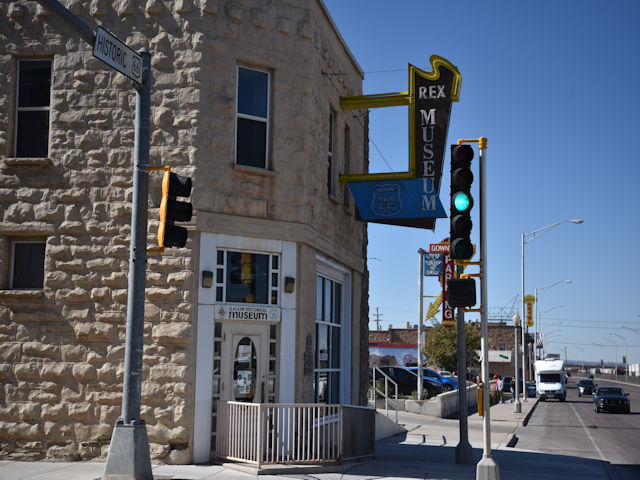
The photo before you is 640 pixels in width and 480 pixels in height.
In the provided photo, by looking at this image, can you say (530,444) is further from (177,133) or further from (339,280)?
(177,133)

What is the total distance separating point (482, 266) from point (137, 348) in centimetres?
513

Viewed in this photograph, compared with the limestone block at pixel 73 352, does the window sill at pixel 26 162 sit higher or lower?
higher

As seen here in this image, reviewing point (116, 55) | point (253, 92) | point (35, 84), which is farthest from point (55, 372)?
point (253, 92)

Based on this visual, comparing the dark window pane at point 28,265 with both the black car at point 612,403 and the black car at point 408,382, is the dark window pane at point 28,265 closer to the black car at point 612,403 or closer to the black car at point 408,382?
the black car at point 408,382

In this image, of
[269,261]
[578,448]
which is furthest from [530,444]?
[269,261]

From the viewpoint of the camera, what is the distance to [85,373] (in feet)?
40.8

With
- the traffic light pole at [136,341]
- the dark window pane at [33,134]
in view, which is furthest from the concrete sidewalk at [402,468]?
the dark window pane at [33,134]

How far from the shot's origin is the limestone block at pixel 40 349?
495 inches

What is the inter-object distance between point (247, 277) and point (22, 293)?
389 centimetres

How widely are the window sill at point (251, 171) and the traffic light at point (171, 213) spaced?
3.59 metres

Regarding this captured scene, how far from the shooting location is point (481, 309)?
10.7m

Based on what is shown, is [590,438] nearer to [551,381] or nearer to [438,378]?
[438,378]

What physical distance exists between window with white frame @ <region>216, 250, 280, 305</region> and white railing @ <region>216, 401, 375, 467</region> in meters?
2.00

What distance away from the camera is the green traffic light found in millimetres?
10766
